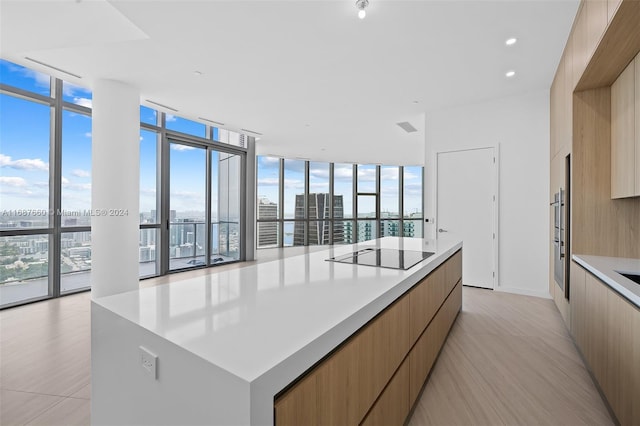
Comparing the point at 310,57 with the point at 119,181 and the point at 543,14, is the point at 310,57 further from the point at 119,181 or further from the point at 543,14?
the point at 119,181

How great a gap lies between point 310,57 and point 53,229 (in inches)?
159

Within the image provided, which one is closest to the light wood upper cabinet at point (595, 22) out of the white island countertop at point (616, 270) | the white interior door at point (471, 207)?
the white island countertop at point (616, 270)

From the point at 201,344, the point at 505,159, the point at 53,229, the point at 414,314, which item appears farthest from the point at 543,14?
the point at 53,229

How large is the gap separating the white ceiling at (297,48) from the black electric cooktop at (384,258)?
1.97 m

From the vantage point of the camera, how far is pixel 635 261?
2.26 metres

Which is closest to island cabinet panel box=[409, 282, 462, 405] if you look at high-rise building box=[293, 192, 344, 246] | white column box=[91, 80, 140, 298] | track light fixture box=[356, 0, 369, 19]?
track light fixture box=[356, 0, 369, 19]

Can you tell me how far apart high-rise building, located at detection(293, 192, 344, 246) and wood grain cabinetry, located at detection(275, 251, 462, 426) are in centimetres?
737

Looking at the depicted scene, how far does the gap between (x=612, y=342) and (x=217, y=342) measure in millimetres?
2098

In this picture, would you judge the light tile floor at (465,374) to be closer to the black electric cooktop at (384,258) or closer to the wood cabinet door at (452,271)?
the wood cabinet door at (452,271)

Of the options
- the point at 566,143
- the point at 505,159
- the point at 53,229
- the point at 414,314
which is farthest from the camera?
the point at 505,159

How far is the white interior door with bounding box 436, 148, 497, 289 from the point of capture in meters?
4.39

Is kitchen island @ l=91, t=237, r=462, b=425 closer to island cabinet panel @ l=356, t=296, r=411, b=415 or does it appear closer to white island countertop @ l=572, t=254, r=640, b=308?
island cabinet panel @ l=356, t=296, r=411, b=415

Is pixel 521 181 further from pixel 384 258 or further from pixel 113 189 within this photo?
pixel 113 189

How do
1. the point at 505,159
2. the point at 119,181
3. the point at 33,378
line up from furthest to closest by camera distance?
1. the point at 505,159
2. the point at 119,181
3. the point at 33,378
